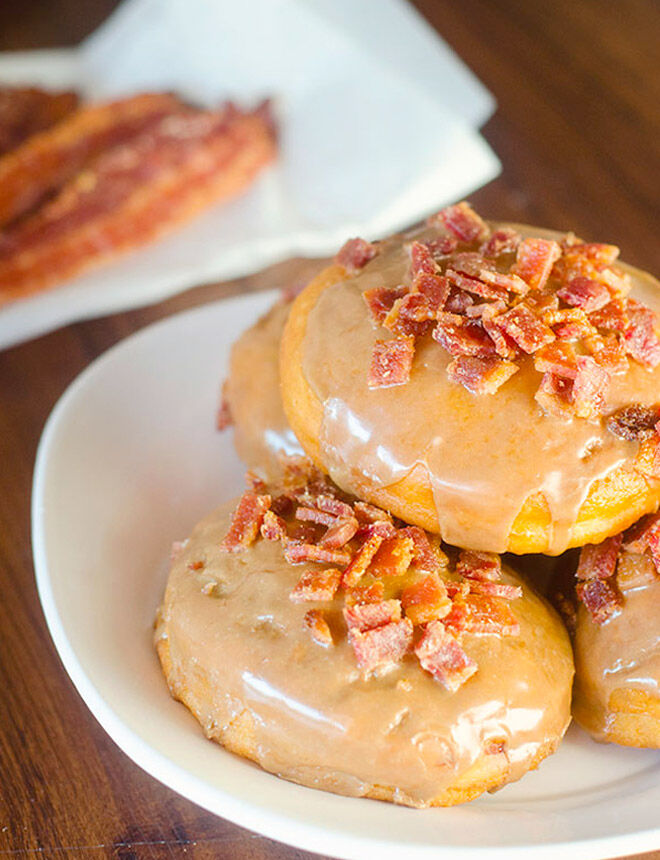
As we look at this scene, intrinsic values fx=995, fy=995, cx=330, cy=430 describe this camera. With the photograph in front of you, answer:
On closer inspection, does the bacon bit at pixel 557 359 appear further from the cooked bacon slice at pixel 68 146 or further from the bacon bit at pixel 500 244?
the cooked bacon slice at pixel 68 146

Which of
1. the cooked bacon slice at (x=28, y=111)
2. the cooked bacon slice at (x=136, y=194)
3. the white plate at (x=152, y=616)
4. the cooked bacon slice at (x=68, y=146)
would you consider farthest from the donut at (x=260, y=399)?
the cooked bacon slice at (x=28, y=111)

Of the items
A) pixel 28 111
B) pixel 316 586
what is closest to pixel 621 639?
pixel 316 586

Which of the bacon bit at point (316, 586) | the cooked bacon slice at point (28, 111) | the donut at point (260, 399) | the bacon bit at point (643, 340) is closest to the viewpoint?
the bacon bit at point (316, 586)

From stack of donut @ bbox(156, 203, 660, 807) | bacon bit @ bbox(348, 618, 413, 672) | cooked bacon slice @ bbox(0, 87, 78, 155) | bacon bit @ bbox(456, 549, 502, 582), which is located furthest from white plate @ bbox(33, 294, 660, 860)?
cooked bacon slice @ bbox(0, 87, 78, 155)

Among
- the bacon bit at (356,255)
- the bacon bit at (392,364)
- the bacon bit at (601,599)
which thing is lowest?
the bacon bit at (601,599)

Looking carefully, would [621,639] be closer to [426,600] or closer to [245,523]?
[426,600]

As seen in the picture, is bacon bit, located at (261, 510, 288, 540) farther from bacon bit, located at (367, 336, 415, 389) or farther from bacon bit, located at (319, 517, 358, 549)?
bacon bit, located at (367, 336, 415, 389)

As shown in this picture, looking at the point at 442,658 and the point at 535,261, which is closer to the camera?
the point at 442,658
